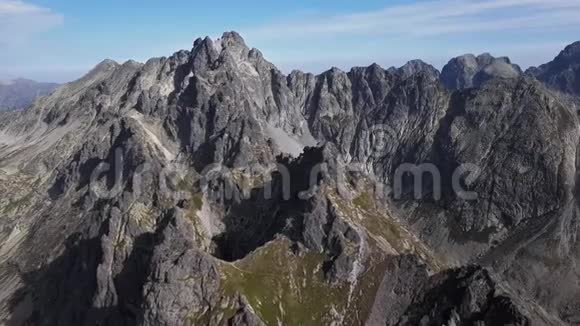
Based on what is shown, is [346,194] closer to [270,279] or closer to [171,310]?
[270,279]

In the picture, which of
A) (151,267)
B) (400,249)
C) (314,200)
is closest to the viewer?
(151,267)

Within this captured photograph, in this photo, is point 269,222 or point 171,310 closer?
point 171,310

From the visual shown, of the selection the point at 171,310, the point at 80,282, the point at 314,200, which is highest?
the point at 314,200

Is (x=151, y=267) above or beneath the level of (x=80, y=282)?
above

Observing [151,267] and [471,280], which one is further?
[151,267]

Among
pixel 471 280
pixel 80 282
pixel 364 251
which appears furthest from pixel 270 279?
pixel 80 282

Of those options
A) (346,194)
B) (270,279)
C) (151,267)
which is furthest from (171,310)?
(346,194)

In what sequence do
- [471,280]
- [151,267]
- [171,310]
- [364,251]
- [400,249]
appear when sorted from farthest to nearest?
1. [400,249]
2. [364,251]
3. [151,267]
4. [171,310]
5. [471,280]

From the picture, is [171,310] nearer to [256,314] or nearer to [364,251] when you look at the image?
[256,314]

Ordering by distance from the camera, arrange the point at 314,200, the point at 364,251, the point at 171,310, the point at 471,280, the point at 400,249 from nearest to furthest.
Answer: the point at 471,280 → the point at 171,310 → the point at 364,251 → the point at 314,200 → the point at 400,249
